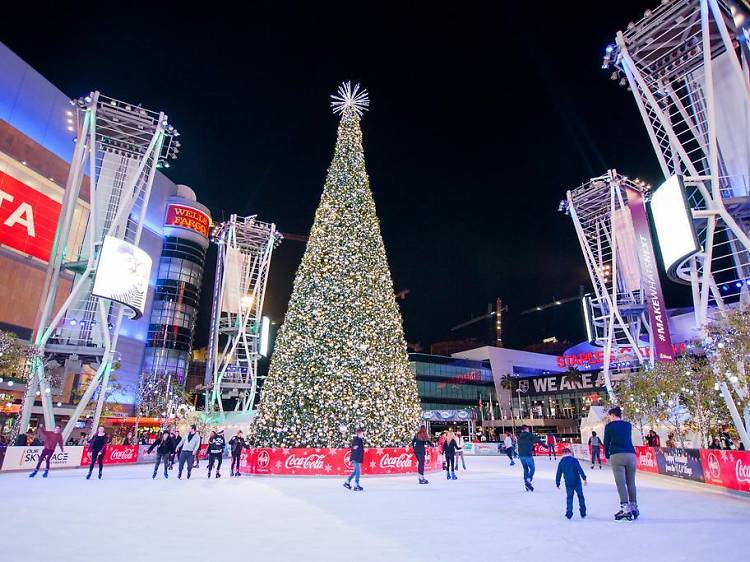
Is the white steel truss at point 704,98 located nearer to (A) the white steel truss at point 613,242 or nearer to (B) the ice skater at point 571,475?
(B) the ice skater at point 571,475

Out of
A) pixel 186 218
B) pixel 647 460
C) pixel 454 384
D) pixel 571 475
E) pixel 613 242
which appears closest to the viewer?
pixel 571 475

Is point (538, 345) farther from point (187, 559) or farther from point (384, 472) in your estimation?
point (187, 559)

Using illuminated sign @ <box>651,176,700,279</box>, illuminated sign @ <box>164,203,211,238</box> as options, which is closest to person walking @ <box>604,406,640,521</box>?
illuminated sign @ <box>651,176,700,279</box>

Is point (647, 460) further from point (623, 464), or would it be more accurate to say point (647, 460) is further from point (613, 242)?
point (613, 242)

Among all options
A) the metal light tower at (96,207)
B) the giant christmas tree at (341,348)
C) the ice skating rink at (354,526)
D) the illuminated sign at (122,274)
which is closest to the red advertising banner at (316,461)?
the giant christmas tree at (341,348)

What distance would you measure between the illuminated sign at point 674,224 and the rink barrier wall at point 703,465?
6.38 metres

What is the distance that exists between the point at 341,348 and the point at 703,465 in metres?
11.6

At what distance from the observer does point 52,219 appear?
41000 mm

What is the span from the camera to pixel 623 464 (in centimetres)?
750

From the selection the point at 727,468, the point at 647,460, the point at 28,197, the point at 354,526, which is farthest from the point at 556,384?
the point at 354,526

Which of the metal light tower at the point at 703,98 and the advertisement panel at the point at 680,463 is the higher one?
the metal light tower at the point at 703,98

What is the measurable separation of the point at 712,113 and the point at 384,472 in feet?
53.7

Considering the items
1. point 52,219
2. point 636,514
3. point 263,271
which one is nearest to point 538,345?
point 263,271

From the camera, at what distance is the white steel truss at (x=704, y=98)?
15.5 meters
